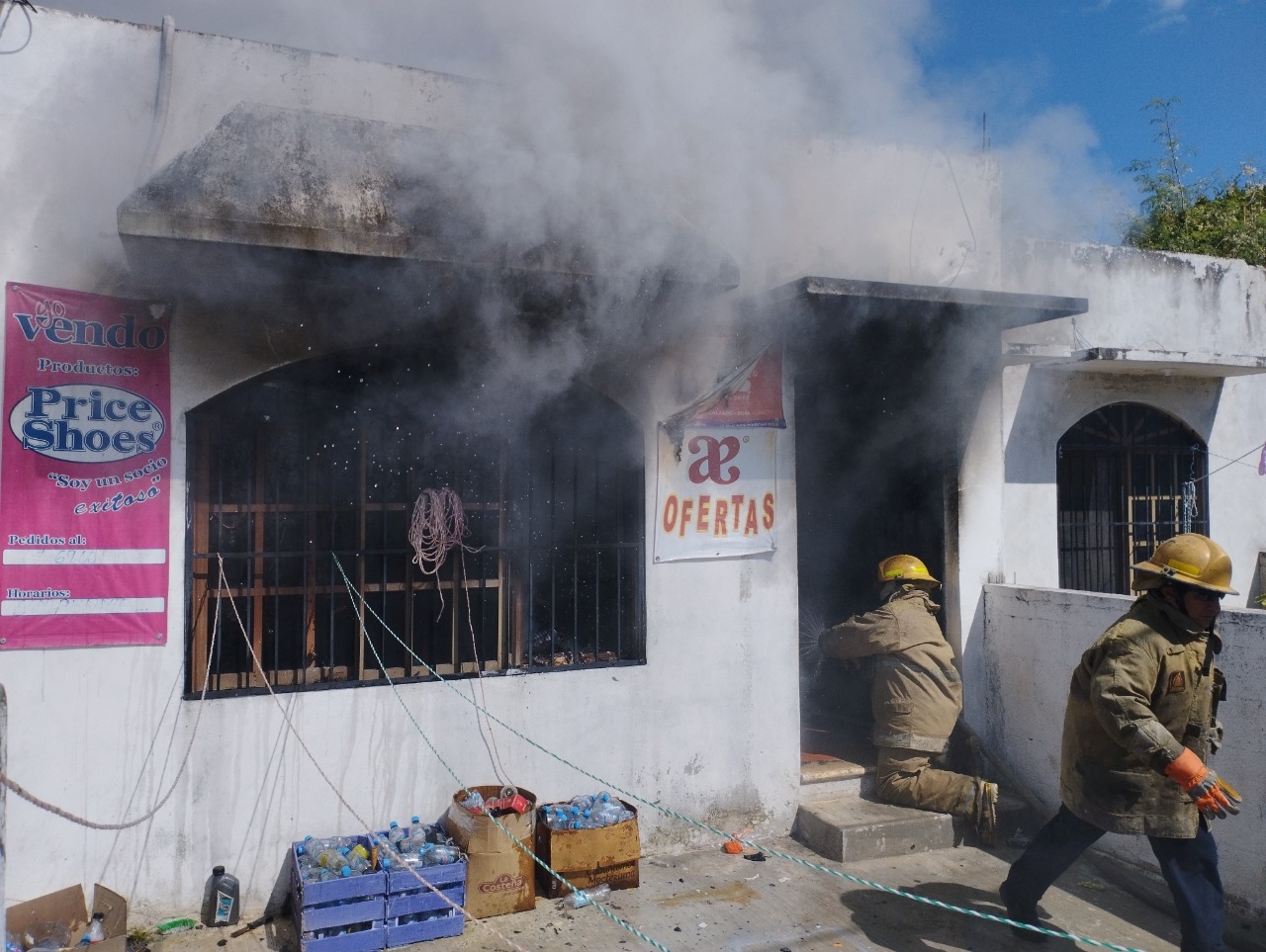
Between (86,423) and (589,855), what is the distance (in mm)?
3668

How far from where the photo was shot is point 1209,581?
14.3 feet

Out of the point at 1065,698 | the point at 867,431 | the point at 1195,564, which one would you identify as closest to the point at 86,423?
the point at 1195,564

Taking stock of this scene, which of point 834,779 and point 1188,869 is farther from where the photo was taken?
point 834,779

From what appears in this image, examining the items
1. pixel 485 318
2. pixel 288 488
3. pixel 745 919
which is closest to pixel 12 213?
pixel 288 488

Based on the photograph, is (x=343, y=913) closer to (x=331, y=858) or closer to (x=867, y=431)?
(x=331, y=858)

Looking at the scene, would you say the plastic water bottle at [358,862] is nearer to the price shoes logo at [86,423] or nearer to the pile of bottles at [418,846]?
the pile of bottles at [418,846]

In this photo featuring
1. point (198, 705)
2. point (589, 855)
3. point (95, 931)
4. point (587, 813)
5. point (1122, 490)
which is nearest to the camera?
point (95, 931)

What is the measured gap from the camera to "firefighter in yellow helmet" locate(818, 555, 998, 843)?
20.7 feet

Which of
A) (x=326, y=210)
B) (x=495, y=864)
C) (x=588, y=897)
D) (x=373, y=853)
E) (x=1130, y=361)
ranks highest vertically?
(x=326, y=210)

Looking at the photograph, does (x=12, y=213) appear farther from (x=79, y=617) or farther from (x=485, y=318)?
(x=485, y=318)

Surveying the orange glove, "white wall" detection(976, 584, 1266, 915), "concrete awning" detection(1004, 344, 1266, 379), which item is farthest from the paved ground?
"concrete awning" detection(1004, 344, 1266, 379)

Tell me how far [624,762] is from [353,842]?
173cm

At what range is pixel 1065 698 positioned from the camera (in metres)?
6.39

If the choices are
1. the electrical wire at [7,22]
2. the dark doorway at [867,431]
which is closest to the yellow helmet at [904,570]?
the dark doorway at [867,431]
